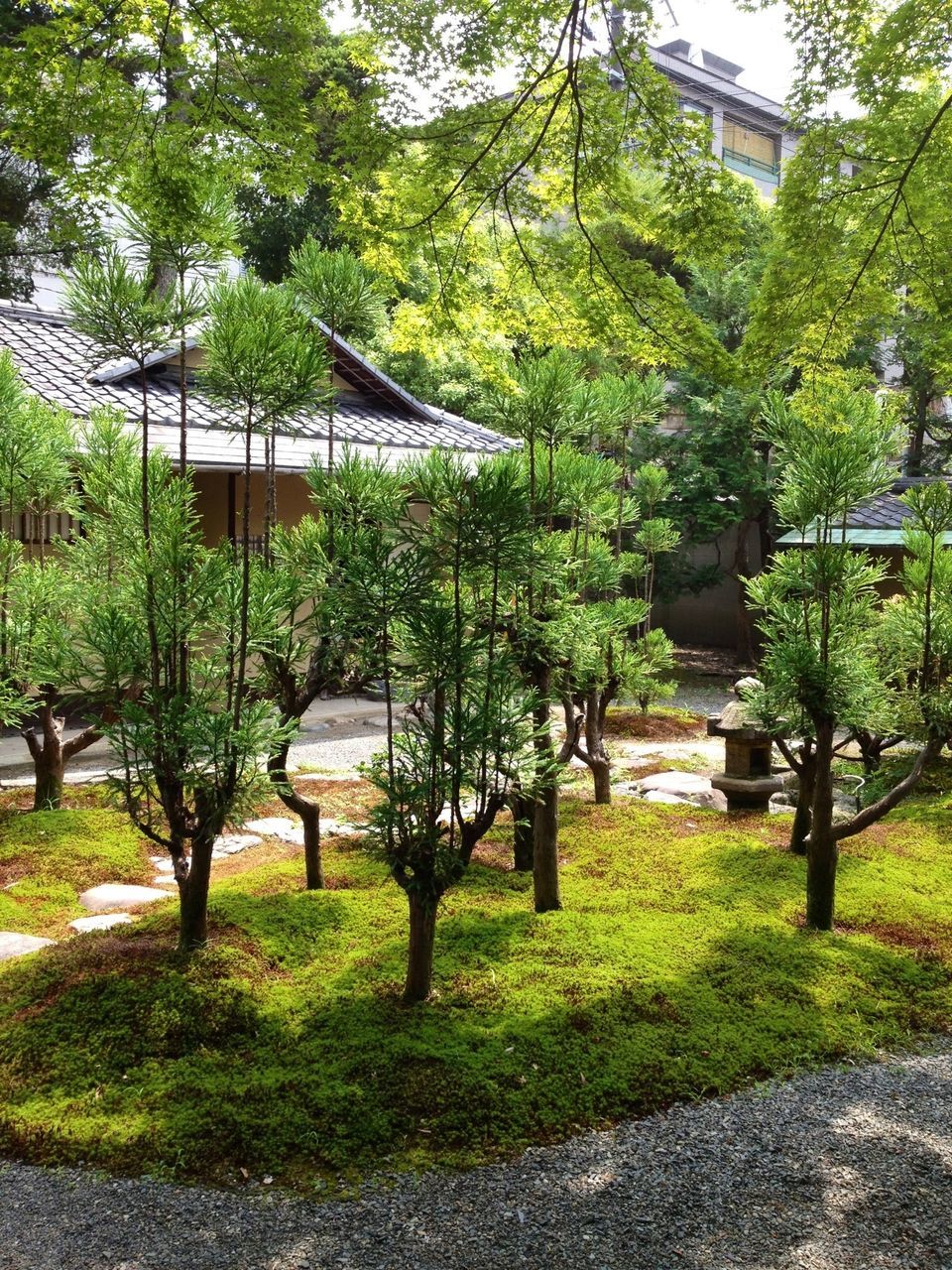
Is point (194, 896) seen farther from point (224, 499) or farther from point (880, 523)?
point (880, 523)

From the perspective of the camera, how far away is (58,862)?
5.77m

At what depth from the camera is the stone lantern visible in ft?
23.6

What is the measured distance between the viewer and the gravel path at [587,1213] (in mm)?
2676

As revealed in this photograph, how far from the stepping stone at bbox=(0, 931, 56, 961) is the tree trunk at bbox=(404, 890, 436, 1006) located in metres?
1.82

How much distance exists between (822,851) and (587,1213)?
8.31ft

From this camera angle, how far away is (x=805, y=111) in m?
5.38

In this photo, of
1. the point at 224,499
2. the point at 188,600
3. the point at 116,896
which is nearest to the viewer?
the point at 188,600

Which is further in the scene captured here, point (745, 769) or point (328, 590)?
point (745, 769)

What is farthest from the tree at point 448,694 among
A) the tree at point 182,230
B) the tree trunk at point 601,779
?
the tree trunk at point 601,779

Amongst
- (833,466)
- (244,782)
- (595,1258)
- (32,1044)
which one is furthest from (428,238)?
(595,1258)

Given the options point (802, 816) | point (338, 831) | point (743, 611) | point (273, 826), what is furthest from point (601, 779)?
point (743, 611)

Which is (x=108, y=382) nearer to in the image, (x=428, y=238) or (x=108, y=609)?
(x=428, y=238)

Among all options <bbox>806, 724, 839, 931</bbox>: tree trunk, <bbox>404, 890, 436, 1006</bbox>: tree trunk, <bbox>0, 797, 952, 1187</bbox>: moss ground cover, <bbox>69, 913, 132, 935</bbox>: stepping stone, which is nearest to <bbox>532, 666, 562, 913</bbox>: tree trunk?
<bbox>0, 797, 952, 1187</bbox>: moss ground cover

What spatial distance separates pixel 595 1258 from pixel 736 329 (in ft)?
48.7
